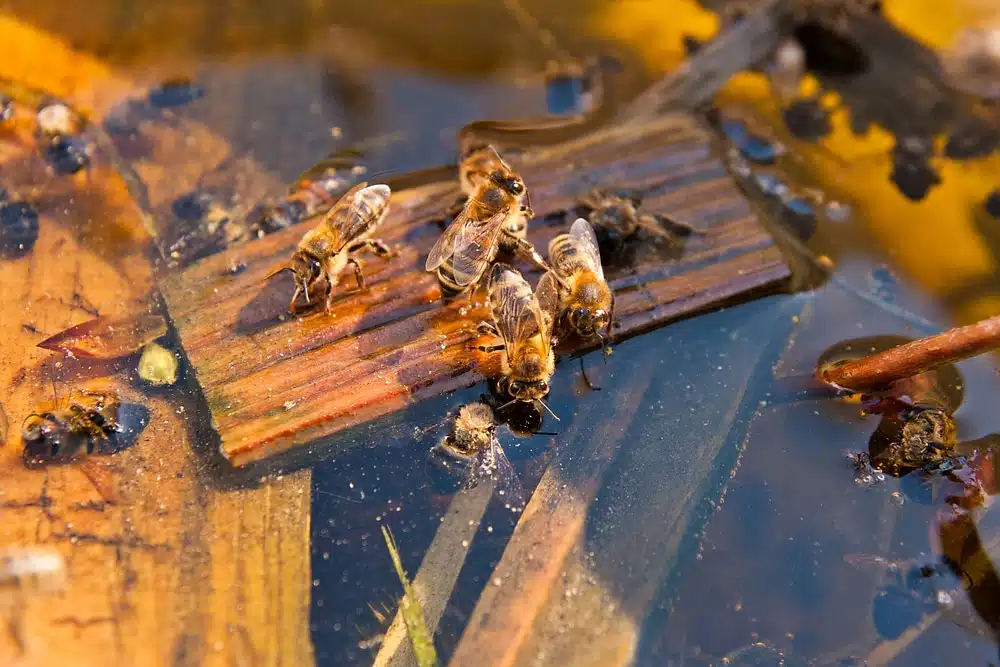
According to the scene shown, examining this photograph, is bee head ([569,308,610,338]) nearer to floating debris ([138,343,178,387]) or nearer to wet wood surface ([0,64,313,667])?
wet wood surface ([0,64,313,667])

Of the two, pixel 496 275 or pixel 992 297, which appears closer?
pixel 496 275

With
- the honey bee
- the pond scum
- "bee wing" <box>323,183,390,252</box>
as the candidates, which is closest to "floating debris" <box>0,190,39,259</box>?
the honey bee

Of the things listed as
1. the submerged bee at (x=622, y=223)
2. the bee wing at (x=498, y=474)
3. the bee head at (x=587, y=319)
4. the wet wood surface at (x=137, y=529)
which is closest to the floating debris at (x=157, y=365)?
the wet wood surface at (x=137, y=529)

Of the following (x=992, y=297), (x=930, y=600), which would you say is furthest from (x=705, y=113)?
(x=930, y=600)

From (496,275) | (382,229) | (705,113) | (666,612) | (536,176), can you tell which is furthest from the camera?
(705,113)

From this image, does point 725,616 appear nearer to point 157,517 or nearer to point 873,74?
point 157,517

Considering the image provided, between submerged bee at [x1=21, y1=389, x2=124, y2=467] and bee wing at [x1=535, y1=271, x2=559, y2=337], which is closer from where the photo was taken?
submerged bee at [x1=21, y1=389, x2=124, y2=467]
